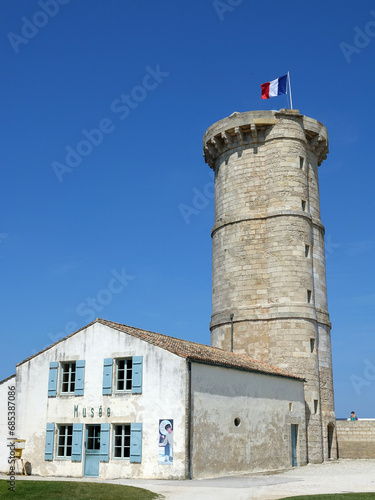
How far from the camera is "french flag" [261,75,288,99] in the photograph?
33.3m

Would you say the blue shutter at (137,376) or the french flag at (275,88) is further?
the french flag at (275,88)

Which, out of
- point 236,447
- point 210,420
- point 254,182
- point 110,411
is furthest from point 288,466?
point 254,182

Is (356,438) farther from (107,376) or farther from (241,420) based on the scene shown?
(107,376)

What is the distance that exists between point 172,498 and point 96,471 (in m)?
7.20

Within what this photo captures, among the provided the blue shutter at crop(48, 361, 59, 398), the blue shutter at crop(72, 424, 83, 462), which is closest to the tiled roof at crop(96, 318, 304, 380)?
the blue shutter at crop(48, 361, 59, 398)

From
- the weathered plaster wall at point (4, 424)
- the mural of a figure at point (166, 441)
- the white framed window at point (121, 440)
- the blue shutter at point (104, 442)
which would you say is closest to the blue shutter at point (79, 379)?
the blue shutter at point (104, 442)

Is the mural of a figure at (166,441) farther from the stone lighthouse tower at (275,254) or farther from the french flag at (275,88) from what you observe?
the french flag at (275,88)

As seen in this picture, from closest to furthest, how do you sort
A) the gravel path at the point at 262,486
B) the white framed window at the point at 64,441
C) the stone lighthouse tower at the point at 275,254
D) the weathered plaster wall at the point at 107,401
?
the gravel path at the point at 262,486 → the weathered plaster wall at the point at 107,401 → the white framed window at the point at 64,441 → the stone lighthouse tower at the point at 275,254

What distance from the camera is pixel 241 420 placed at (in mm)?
22000

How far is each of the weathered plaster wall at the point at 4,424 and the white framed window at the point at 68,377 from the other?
8.96ft

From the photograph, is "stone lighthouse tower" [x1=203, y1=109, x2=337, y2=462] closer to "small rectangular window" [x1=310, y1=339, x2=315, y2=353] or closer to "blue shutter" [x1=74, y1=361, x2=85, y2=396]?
"small rectangular window" [x1=310, y1=339, x2=315, y2=353]

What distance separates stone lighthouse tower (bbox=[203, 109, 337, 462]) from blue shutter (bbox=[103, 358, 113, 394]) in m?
10.7

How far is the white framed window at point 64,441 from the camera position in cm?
2170

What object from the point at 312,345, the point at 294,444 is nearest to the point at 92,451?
the point at 294,444
